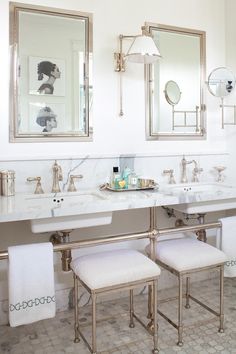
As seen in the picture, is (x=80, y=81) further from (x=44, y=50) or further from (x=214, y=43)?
(x=214, y=43)

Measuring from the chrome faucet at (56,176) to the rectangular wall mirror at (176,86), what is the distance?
71cm

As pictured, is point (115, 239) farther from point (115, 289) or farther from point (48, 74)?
point (48, 74)

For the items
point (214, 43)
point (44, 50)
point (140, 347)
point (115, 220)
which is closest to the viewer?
point (140, 347)

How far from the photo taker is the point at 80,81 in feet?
7.77

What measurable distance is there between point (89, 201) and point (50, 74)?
88 cm

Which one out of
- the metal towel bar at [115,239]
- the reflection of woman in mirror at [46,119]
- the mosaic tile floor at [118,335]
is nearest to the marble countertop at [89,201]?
the metal towel bar at [115,239]

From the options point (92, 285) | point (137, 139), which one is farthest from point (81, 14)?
point (92, 285)

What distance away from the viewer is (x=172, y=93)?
8.84ft

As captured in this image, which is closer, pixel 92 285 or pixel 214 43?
pixel 92 285

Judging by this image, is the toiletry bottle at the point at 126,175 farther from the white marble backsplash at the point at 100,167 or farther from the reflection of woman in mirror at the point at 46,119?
the reflection of woman in mirror at the point at 46,119

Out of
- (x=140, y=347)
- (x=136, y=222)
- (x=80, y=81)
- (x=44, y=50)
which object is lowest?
(x=140, y=347)

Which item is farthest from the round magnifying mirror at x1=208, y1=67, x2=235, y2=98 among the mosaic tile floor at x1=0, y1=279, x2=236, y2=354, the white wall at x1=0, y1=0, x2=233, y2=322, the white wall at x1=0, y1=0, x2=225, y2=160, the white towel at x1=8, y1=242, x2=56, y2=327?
the white towel at x1=8, y1=242, x2=56, y2=327

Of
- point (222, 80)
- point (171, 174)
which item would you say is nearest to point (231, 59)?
point (222, 80)

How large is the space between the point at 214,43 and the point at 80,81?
117 cm
